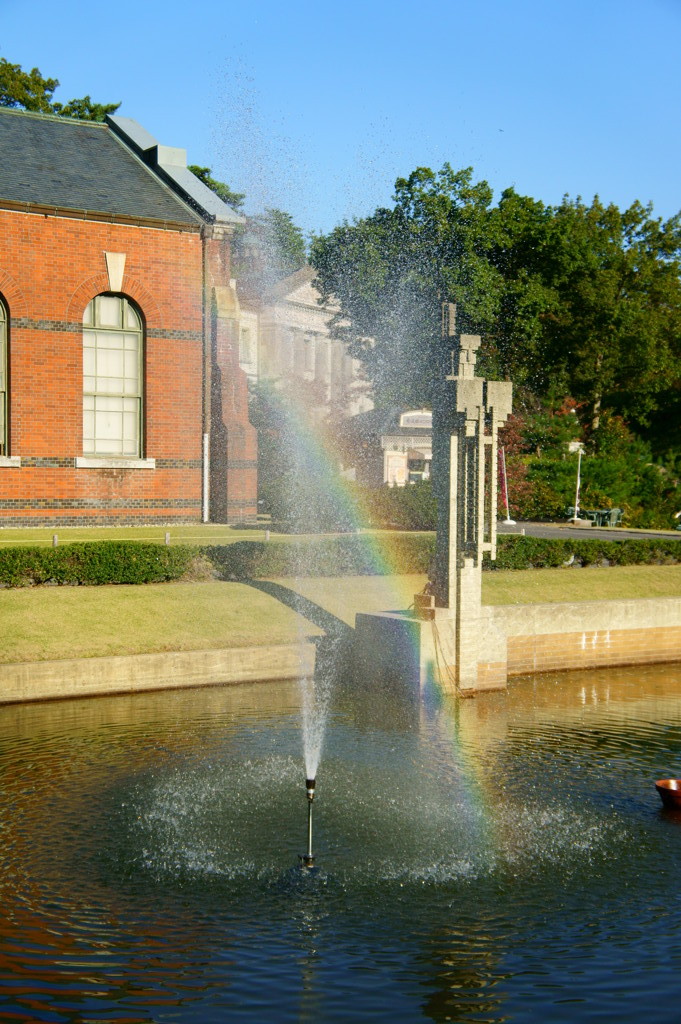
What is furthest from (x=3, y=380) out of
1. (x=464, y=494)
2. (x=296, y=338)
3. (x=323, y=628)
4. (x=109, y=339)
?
(x=296, y=338)

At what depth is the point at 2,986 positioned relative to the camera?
7.00 metres

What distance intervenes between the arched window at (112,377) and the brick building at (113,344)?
3cm

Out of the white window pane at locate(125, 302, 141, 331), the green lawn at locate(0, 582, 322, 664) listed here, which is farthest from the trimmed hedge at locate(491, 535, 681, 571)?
the white window pane at locate(125, 302, 141, 331)

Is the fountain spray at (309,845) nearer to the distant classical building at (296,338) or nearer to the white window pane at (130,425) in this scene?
the white window pane at (130,425)

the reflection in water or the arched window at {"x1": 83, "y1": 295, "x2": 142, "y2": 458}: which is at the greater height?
the arched window at {"x1": 83, "y1": 295, "x2": 142, "y2": 458}

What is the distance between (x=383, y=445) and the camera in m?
60.4

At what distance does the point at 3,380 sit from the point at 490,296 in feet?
79.5

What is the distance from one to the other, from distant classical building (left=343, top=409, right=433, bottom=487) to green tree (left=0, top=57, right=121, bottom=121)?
2169 cm

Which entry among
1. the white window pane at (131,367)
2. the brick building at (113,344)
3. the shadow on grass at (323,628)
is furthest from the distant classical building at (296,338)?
the shadow on grass at (323,628)

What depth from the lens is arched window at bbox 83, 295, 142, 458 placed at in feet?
88.5

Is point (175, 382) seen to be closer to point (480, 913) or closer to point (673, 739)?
point (673, 739)

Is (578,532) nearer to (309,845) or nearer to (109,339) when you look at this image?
(109,339)

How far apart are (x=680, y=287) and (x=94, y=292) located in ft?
175

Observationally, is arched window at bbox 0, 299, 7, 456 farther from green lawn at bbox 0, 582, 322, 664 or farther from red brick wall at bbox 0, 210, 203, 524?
green lawn at bbox 0, 582, 322, 664
